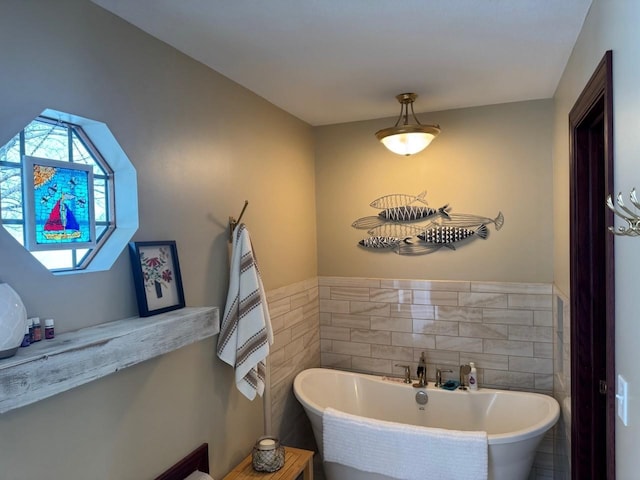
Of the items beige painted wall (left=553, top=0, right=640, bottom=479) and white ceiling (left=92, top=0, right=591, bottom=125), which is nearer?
beige painted wall (left=553, top=0, right=640, bottom=479)

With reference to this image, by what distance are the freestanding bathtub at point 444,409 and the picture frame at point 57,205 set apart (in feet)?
5.99

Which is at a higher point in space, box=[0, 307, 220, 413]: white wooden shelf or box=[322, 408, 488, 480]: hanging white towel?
box=[0, 307, 220, 413]: white wooden shelf

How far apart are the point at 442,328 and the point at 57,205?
2704 mm

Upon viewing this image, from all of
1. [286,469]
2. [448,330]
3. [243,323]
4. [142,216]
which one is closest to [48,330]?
[142,216]

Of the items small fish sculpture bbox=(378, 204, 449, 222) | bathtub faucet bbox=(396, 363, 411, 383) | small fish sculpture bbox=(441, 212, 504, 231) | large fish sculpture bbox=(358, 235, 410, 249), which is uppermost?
small fish sculpture bbox=(378, 204, 449, 222)

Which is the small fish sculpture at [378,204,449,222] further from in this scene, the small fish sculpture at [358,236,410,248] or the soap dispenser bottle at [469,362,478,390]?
the soap dispenser bottle at [469,362,478,390]

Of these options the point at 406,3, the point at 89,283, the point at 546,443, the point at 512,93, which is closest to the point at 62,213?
the point at 89,283

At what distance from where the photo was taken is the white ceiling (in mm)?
1759

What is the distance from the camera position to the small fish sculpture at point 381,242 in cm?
344

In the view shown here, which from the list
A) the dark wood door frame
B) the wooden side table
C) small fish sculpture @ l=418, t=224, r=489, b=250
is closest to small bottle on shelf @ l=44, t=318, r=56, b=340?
the wooden side table

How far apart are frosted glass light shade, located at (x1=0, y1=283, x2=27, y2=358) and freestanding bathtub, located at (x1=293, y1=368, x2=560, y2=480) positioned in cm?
194

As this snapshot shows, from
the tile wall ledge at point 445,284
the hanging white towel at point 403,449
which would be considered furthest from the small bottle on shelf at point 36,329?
the tile wall ledge at point 445,284

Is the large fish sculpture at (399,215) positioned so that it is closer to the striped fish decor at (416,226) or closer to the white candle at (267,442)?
the striped fish decor at (416,226)

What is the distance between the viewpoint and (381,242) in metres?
3.47
